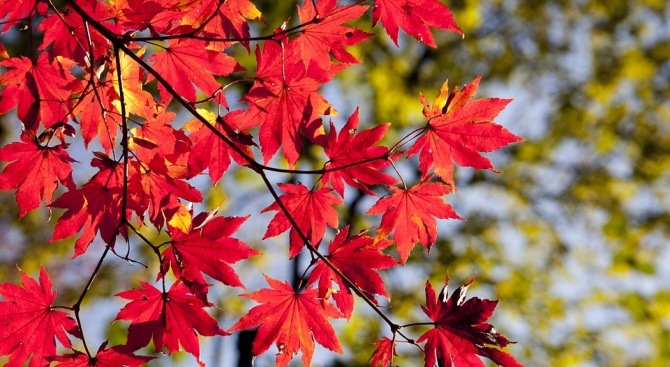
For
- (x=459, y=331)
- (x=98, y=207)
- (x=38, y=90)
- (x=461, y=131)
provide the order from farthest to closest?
1. (x=38, y=90)
2. (x=98, y=207)
3. (x=461, y=131)
4. (x=459, y=331)

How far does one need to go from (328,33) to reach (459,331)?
0.80 meters

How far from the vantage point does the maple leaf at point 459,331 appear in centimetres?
123

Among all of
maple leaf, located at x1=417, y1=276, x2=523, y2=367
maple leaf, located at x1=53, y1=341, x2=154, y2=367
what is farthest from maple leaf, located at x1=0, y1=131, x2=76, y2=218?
maple leaf, located at x1=417, y1=276, x2=523, y2=367

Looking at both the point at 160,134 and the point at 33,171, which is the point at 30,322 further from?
the point at 160,134

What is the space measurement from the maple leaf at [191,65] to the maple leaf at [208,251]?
342 millimetres

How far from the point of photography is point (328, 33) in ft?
4.88

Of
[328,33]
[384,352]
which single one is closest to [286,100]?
[328,33]

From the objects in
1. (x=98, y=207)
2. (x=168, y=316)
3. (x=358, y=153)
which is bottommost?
(x=168, y=316)

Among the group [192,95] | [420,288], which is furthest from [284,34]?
[420,288]

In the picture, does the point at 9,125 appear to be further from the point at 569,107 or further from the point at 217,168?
the point at 217,168

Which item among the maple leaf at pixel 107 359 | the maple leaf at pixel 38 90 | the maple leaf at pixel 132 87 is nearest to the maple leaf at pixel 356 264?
the maple leaf at pixel 107 359

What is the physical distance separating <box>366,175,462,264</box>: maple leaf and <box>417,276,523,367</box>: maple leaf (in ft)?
0.76

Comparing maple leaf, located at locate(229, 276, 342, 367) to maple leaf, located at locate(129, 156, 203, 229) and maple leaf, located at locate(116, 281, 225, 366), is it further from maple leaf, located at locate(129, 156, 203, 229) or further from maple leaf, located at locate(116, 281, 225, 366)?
maple leaf, located at locate(129, 156, 203, 229)

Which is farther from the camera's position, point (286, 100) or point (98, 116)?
point (98, 116)
